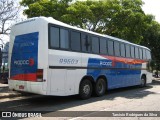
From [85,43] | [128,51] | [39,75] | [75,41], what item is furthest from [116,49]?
[39,75]

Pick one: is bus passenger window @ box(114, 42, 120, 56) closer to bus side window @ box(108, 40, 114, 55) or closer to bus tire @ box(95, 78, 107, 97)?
bus side window @ box(108, 40, 114, 55)

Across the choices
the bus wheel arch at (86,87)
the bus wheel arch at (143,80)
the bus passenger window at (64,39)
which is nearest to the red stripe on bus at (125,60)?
the bus wheel arch at (143,80)

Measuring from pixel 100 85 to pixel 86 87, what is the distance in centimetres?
145

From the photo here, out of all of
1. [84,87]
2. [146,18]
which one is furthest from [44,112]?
[146,18]

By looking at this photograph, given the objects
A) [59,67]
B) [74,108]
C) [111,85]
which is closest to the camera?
[74,108]

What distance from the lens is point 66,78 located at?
11.6 m

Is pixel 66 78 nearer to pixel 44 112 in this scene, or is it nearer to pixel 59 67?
pixel 59 67

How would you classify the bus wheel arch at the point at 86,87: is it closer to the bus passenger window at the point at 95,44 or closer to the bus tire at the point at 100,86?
the bus tire at the point at 100,86

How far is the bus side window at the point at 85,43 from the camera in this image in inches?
511

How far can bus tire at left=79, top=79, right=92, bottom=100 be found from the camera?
1267 cm

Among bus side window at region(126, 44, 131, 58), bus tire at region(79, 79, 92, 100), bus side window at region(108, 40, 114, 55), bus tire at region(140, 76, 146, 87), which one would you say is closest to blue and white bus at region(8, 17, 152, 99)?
bus tire at region(79, 79, 92, 100)

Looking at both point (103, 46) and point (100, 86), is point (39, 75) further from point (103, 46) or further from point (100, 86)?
point (103, 46)

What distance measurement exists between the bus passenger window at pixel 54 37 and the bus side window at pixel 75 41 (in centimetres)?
105

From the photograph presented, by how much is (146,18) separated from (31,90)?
47.7ft
